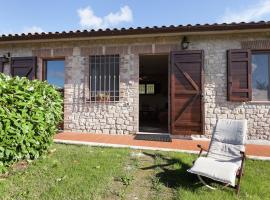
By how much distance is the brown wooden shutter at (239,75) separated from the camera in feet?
22.8

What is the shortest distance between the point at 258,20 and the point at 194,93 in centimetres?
258

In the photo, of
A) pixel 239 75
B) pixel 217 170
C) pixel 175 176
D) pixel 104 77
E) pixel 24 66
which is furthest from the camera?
pixel 24 66

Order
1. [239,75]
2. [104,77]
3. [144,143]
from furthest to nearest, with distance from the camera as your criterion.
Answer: [104,77] → [239,75] → [144,143]

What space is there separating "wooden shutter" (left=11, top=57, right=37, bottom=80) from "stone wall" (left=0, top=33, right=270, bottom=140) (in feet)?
0.65

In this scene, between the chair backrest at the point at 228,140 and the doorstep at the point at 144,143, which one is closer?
the chair backrest at the point at 228,140

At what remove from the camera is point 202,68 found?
7.20 meters

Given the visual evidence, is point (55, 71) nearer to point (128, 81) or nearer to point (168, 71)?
point (128, 81)

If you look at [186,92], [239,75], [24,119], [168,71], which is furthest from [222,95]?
[24,119]

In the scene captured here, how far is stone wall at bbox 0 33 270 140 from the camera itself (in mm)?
7055

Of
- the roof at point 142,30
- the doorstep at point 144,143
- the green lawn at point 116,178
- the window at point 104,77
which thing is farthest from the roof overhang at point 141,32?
the green lawn at point 116,178

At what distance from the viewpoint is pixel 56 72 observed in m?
8.53

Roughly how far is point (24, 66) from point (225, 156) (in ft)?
23.2

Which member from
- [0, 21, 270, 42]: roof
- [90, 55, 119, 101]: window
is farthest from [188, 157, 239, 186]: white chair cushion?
[90, 55, 119, 101]: window

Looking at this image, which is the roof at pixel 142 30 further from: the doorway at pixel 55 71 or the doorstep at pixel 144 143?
the doorstep at pixel 144 143
